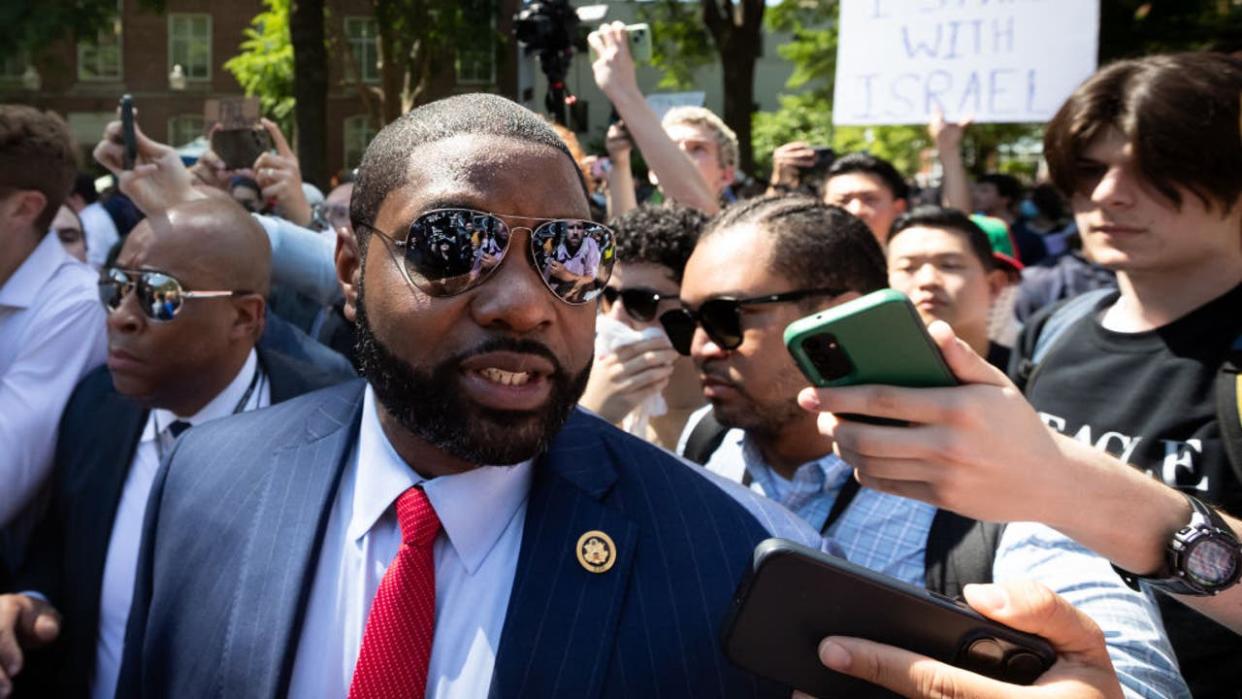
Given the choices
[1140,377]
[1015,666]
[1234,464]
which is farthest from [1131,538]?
[1140,377]

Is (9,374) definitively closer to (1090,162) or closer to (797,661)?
(797,661)

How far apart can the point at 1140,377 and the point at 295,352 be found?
2.33 meters

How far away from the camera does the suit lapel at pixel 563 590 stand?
1603 mm

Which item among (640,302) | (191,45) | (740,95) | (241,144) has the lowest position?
(640,302)

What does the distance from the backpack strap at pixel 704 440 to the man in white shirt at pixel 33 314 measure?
5.54 feet

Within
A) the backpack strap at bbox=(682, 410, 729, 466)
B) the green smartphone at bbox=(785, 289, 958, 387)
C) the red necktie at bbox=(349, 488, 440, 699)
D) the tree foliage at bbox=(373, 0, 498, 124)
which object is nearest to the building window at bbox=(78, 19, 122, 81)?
the tree foliage at bbox=(373, 0, 498, 124)

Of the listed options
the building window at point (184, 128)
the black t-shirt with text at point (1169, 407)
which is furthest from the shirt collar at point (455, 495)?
the building window at point (184, 128)

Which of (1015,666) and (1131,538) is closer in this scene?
(1015,666)

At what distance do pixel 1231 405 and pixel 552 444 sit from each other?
53.1 inches

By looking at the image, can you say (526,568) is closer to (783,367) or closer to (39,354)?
(783,367)

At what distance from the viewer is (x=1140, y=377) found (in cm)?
236

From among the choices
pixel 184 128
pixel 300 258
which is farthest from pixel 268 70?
pixel 300 258

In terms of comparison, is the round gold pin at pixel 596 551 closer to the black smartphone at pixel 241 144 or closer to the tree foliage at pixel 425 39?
the black smartphone at pixel 241 144

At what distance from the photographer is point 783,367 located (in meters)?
2.61
